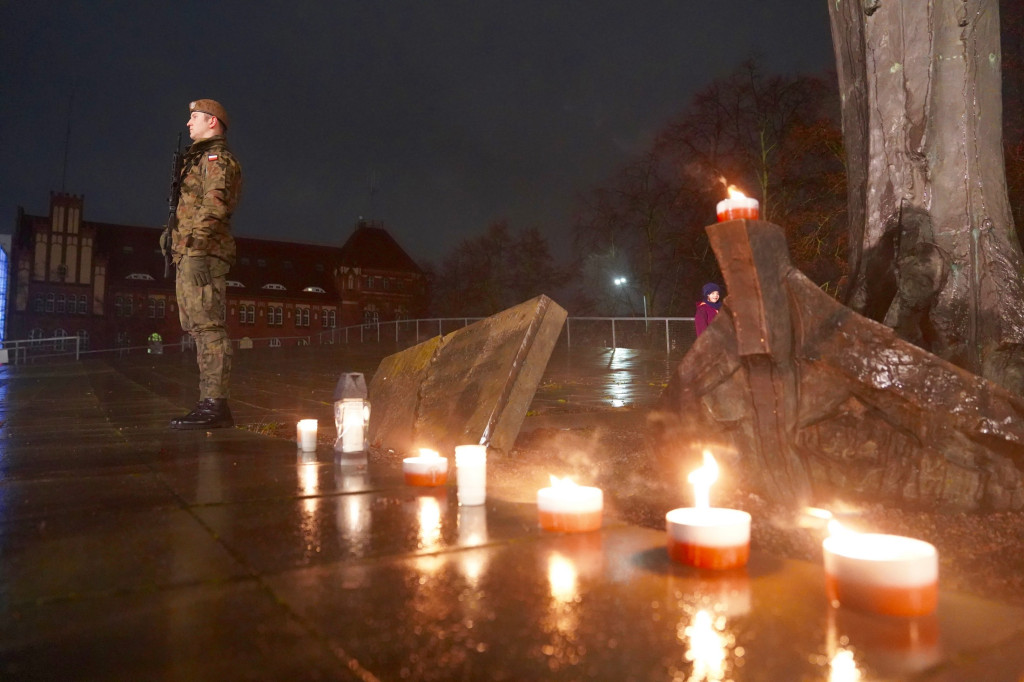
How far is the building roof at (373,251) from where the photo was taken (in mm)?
68812

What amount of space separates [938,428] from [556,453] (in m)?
2.14

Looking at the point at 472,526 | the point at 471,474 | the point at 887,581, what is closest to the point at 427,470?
the point at 471,474

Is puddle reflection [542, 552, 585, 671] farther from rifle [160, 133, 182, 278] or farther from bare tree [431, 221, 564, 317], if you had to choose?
bare tree [431, 221, 564, 317]

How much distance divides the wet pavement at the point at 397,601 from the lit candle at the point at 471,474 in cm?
5

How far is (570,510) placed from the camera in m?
2.19

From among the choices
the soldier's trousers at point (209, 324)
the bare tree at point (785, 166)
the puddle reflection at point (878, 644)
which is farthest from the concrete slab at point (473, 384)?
the bare tree at point (785, 166)

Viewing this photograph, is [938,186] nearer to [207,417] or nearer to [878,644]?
[878,644]

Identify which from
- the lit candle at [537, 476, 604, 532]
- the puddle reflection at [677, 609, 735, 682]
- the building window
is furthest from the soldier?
the building window

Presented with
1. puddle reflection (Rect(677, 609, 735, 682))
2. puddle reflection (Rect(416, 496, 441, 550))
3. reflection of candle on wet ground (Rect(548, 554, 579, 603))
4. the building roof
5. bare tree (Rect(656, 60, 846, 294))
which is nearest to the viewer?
puddle reflection (Rect(677, 609, 735, 682))

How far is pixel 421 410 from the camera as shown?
461 cm

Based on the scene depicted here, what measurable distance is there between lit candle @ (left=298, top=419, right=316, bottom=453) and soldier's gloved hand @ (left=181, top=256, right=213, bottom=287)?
196 centimetres

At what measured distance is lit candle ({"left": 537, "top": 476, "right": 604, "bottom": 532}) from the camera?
220 centimetres

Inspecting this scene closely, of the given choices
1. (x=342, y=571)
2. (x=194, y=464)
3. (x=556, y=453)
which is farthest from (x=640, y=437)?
(x=342, y=571)

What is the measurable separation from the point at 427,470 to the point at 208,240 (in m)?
3.40
